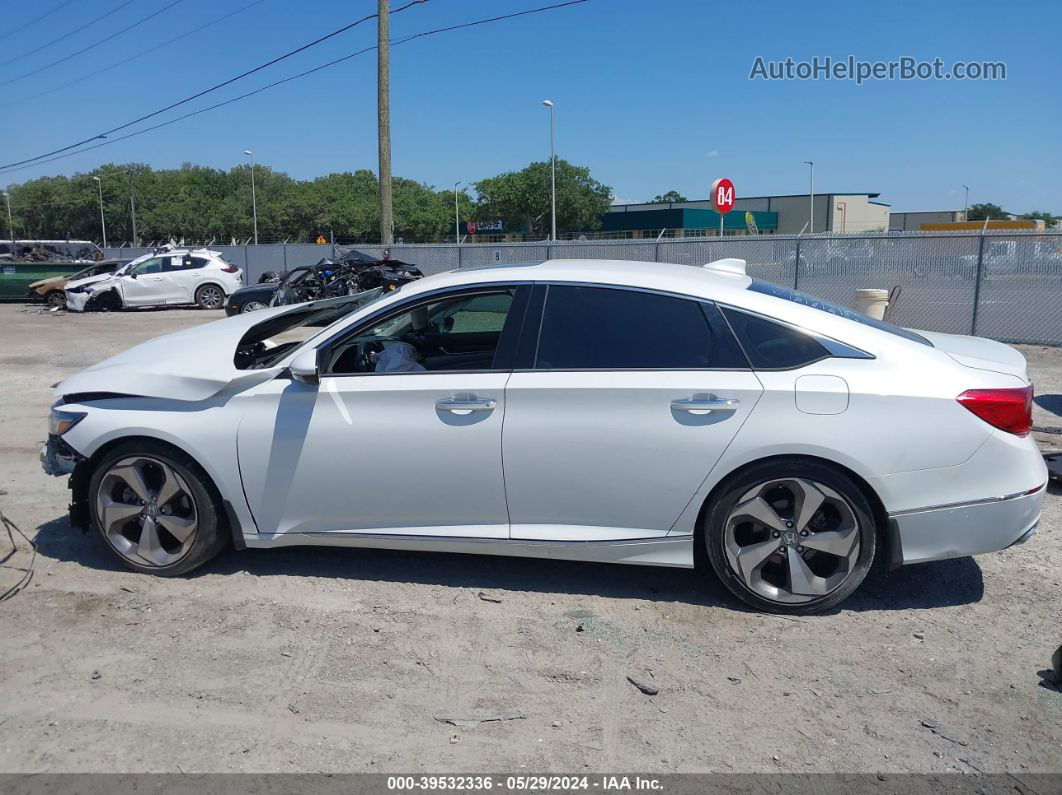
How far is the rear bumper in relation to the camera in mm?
3949

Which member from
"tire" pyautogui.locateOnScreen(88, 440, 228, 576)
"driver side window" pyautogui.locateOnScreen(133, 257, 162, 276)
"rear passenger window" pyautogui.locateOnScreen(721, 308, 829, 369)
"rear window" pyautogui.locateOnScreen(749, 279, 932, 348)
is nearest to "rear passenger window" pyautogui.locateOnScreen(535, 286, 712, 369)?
"rear passenger window" pyautogui.locateOnScreen(721, 308, 829, 369)

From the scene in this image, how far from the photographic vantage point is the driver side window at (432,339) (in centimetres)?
443

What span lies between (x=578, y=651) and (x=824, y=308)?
2.06m

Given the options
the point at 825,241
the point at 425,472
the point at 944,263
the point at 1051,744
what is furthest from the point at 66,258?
the point at 1051,744

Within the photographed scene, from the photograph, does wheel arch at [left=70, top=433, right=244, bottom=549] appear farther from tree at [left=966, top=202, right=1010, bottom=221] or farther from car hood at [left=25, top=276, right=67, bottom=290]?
tree at [left=966, top=202, right=1010, bottom=221]

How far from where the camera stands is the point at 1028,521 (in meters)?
4.02

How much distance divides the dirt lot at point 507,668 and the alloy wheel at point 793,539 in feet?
0.64

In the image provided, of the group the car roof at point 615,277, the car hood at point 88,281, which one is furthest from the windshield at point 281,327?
the car hood at point 88,281

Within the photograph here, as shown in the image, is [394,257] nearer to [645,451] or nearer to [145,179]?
[645,451]

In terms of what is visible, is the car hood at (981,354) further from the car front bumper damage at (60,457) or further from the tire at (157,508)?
the car front bumper damage at (60,457)

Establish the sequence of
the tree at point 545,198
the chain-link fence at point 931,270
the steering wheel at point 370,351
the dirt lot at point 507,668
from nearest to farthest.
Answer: the dirt lot at point 507,668 → the steering wheel at point 370,351 → the chain-link fence at point 931,270 → the tree at point 545,198

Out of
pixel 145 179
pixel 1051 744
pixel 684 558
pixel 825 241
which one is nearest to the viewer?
pixel 1051 744

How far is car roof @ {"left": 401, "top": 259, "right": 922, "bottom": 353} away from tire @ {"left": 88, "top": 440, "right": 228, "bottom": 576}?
151 cm

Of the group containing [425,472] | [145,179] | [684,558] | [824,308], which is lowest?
[684,558]
